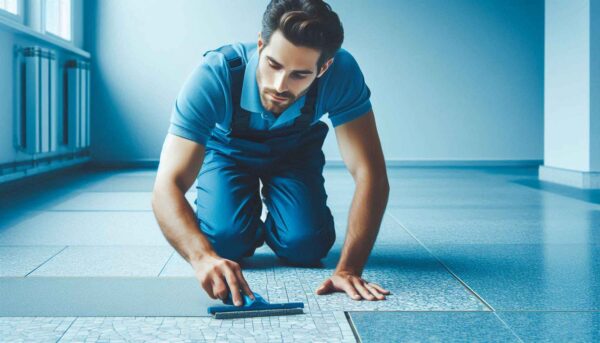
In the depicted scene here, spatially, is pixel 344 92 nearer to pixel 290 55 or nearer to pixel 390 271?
pixel 290 55

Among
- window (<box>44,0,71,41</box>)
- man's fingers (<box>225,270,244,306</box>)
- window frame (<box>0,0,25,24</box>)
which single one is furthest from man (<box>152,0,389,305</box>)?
window (<box>44,0,71,41</box>)

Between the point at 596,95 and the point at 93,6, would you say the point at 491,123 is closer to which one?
the point at 596,95

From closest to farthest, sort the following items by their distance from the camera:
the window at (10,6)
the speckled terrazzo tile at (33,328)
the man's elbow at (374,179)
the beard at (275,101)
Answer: the speckled terrazzo tile at (33,328) → the beard at (275,101) → the man's elbow at (374,179) → the window at (10,6)

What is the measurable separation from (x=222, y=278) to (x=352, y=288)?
442 millimetres

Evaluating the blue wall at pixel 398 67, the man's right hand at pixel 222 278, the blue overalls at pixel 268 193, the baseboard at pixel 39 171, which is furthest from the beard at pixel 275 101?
the blue wall at pixel 398 67

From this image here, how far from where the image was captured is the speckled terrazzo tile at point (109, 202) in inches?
140

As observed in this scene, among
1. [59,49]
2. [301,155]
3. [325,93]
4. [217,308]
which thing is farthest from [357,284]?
[59,49]

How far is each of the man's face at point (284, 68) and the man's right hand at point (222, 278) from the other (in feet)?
1.48

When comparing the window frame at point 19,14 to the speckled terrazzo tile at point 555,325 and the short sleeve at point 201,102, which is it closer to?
the short sleeve at point 201,102

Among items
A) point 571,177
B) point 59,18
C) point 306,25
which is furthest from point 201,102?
point 59,18

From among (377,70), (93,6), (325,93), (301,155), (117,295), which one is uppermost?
(93,6)

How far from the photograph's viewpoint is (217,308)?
1.53 metres

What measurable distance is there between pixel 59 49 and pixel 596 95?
425 cm

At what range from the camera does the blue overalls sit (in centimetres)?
213
